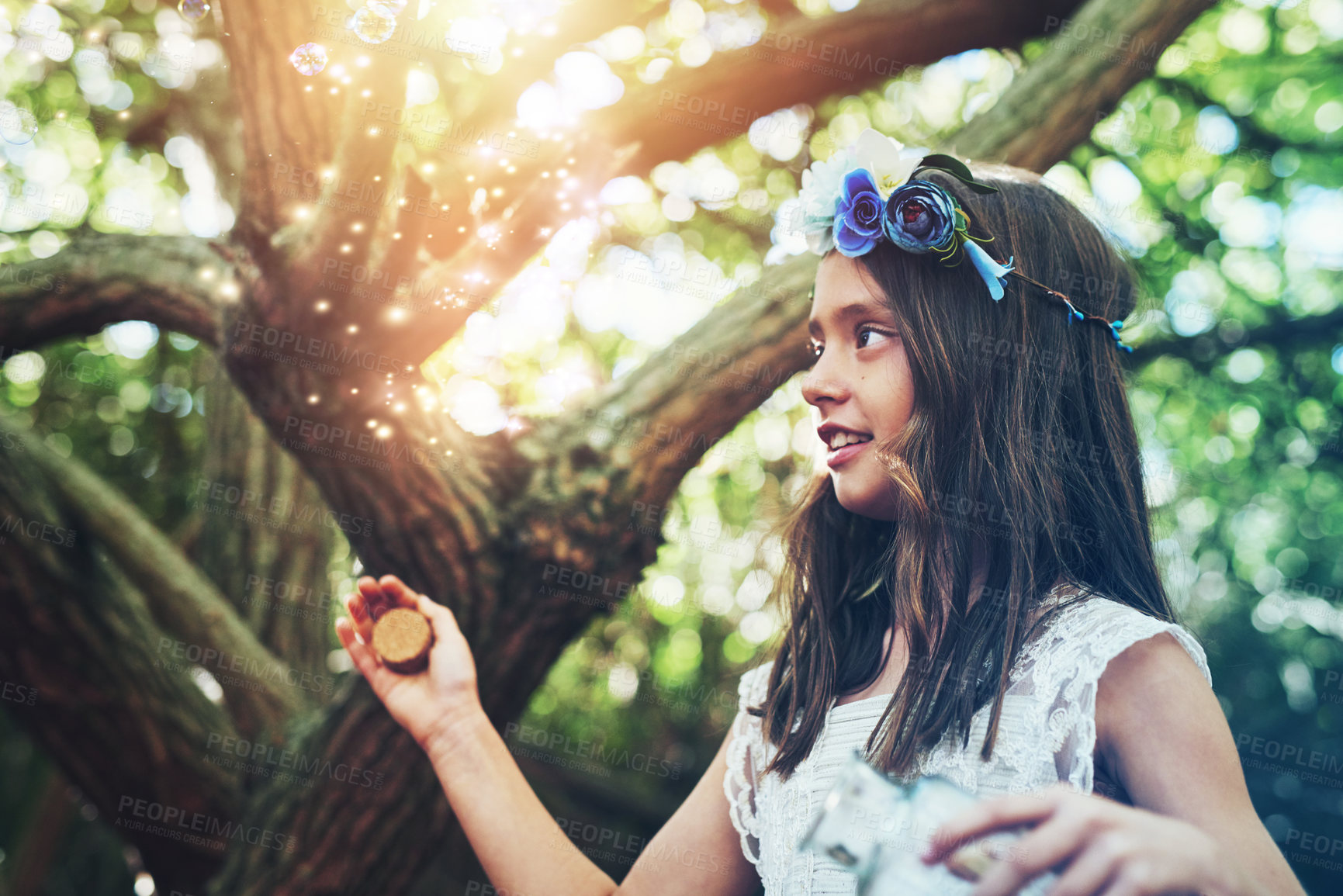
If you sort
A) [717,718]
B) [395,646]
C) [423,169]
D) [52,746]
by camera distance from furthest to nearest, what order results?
[717,718] < [52,746] < [423,169] < [395,646]

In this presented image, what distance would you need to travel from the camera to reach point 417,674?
75.2 inches

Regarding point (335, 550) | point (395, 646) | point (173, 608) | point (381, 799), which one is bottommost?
point (381, 799)

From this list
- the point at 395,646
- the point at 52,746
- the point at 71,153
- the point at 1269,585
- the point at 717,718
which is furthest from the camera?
the point at 717,718

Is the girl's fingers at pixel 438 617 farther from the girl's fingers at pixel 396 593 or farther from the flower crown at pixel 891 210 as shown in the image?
the flower crown at pixel 891 210

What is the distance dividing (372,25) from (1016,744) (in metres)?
2.02

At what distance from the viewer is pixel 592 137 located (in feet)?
7.89

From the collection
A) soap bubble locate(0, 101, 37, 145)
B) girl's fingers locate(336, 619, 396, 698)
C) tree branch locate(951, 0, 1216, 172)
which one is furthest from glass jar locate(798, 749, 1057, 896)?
soap bubble locate(0, 101, 37, 145)

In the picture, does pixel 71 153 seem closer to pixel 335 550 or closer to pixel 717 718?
pixel 335 550

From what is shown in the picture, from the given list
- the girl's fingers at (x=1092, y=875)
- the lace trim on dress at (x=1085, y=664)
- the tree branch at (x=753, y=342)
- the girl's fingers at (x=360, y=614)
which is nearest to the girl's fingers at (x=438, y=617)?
the girl's fingers at (x=360, y=614)

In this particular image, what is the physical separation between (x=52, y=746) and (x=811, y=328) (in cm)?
250

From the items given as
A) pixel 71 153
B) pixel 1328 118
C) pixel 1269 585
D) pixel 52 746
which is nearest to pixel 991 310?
pixel 52 746

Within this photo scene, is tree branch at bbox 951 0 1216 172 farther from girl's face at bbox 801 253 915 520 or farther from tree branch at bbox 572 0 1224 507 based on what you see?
girl's face at bbox 801 253 915 520

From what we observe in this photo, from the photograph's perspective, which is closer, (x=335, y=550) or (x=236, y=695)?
(x=236, y=695)

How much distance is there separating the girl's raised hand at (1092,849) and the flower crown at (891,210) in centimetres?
90
